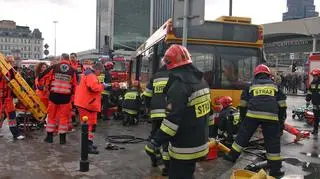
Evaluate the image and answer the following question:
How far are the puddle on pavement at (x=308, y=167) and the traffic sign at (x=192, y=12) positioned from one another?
3.23m

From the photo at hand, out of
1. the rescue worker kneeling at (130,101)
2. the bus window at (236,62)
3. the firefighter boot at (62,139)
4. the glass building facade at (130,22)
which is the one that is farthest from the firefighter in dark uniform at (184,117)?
the glass building facade at (130,22)

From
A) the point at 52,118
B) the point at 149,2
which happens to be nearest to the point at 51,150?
the point at 52,118

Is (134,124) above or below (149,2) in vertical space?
below

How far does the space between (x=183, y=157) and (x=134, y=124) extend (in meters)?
9.45

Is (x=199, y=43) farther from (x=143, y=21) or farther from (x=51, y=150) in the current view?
(x=143, y=21)

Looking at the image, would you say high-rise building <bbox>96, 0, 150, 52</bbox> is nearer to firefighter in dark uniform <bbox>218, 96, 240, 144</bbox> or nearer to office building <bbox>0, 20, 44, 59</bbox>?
office building <bbox>0, 20, 44, 59</bbox>

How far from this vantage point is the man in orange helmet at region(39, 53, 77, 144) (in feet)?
32.7

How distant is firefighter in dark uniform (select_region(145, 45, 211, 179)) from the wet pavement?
258cm

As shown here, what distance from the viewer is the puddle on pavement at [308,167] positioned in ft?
26.2

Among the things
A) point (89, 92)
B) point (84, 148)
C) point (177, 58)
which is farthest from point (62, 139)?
point (177, 58)

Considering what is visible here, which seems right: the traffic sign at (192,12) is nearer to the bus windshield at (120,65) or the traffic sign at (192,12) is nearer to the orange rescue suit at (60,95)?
the orange rescue suit at (60,95)

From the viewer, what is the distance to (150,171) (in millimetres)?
7789

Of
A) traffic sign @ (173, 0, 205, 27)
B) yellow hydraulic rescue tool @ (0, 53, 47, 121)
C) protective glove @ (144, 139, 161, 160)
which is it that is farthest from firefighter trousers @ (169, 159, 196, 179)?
yellow hydraulic rescue tool @ (0, 53, 47, 121)

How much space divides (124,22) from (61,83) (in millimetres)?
93286
